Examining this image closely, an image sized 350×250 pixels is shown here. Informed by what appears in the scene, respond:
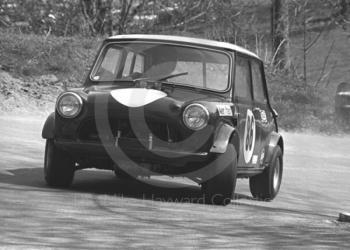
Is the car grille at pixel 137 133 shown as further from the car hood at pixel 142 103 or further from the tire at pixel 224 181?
the tire at pixel 224 181

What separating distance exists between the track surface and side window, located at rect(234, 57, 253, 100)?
47.4 inches

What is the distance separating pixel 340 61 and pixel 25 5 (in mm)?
15239

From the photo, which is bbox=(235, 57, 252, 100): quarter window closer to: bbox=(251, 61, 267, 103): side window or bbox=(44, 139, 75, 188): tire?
bbox=(251, 61, 267, 103): side window

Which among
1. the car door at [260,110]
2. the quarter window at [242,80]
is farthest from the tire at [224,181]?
the car door at [260,110]

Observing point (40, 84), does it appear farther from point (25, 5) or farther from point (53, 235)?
point (53, 235)

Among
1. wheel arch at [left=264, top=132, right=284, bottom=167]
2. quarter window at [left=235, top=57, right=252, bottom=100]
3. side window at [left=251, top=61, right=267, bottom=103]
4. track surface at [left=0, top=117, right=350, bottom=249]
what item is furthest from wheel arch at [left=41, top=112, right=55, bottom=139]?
wheel arch at [left=264, top=132, right=284, bottom=167]

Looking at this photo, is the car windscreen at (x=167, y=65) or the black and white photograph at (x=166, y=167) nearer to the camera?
the black and white photograph at (x=166, y=167)

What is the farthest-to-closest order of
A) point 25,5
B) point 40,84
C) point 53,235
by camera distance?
point 25,5
point 40,84
point 53,235

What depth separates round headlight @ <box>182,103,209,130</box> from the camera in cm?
916

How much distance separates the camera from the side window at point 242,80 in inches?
410

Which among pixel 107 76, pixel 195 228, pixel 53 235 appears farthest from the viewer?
pixel 107 76

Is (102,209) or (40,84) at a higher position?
(40,84)

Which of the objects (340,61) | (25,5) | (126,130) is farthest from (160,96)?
(340,61)

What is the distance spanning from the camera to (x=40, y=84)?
2145cm
